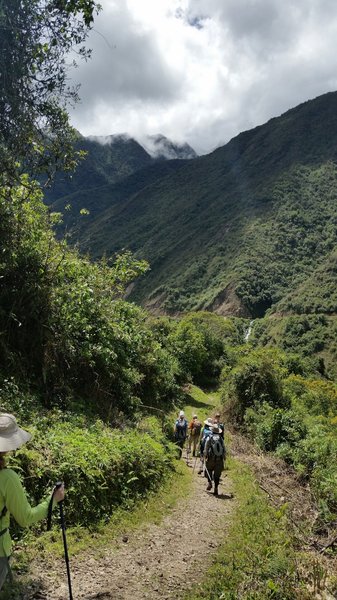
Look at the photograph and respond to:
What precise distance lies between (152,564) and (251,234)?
484 feet

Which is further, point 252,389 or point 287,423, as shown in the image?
point 252,389

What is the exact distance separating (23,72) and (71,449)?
670 centimetres

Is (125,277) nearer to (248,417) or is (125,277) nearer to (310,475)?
(310,475)

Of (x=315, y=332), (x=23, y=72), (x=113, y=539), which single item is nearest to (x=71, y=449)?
(x=113, y=539)

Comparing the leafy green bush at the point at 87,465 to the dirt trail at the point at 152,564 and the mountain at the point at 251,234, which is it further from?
the mountain at the point at 251,234

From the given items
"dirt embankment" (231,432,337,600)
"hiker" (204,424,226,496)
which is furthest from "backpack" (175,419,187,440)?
"hiker" (204,424,226,496)

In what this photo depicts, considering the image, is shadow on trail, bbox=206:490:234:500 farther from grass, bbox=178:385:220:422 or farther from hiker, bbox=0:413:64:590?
grass, bbox=178:385:220:422

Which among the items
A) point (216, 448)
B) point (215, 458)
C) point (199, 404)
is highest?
point (216, 448)

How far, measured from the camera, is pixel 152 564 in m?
7.18

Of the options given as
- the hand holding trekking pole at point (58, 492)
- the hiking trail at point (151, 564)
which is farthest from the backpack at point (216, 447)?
the hand holding trekking pole at point (58, 492)

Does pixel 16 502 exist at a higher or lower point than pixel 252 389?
higher

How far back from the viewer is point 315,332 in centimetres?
10062

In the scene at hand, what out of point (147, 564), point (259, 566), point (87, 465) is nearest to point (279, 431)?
point (259, 566)

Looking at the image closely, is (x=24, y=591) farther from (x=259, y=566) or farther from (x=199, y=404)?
(x=199, y=404)
